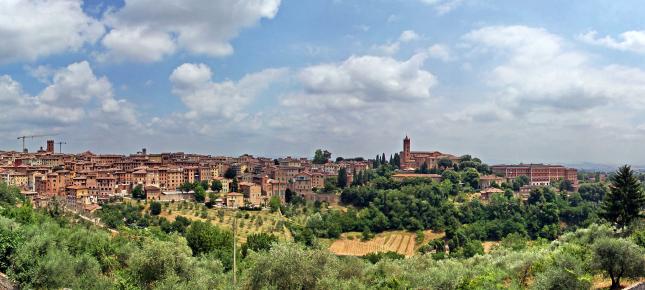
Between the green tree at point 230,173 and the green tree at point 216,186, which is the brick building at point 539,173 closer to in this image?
the green tree at point 230,173

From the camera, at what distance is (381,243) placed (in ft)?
200

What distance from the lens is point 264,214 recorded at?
66.2 m

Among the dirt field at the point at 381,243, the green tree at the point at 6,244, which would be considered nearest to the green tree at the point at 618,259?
the green tree at the point at 6,244

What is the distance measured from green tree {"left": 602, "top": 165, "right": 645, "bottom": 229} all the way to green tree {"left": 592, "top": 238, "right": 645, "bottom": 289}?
10960 mm

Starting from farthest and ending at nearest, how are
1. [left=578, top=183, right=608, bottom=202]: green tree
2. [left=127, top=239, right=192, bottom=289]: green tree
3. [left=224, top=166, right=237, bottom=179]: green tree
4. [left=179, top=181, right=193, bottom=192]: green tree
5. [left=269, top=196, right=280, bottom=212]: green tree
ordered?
[left=224, top=166, right=237, bottom=179]: green tree < [left=578, top=183, right=608, bottom=202]: green tree < [left=179, top=181, right=193, bottom=192]: green tree < [left=269, top=196, right=280, bottom=212]: green tree < [left=127, top=239, right=192, bottom=289]: green tree

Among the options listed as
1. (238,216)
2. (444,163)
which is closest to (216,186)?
(238,216)

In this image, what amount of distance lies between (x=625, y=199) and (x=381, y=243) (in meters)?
35.3

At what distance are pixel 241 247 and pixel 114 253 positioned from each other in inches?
701

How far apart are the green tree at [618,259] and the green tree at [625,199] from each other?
10960 mm

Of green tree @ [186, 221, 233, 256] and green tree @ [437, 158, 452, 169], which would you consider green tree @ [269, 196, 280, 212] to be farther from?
green tree @ [437, 158, 452, 169]

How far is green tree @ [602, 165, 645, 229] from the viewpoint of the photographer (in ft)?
92.0

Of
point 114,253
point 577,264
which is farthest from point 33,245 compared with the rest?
point 577,264

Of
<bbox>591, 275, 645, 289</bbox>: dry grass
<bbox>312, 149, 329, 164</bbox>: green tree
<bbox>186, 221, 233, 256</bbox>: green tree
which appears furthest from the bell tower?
<bbox>591, 275, 645, 289</bbox>: dry grass

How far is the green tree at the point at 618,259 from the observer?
17.7 m
